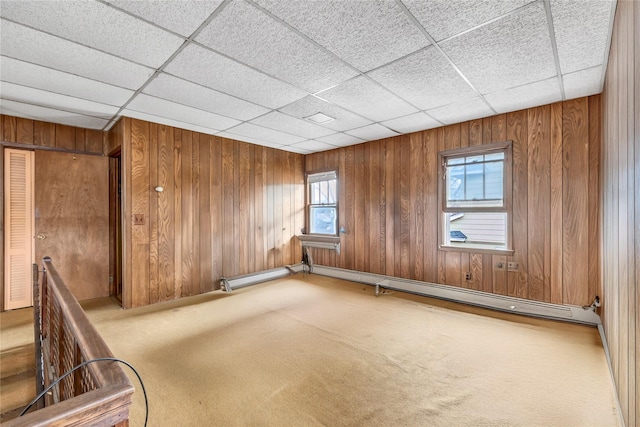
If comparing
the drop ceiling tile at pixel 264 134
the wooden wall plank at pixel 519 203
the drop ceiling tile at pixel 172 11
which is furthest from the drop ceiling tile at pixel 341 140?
the drop ceiling tile at pixel 172 11

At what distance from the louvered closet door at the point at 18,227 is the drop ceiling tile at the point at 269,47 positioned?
3.54 meters

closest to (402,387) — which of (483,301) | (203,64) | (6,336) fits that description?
(483,301)

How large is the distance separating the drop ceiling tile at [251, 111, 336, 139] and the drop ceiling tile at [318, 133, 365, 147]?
7.8 inches

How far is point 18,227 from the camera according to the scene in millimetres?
3752

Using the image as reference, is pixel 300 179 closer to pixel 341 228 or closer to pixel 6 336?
pixel 341 228

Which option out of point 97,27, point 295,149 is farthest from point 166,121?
point 295,149

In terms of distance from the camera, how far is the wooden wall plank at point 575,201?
3.19m

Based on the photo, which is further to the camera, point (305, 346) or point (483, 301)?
point (483, 301)

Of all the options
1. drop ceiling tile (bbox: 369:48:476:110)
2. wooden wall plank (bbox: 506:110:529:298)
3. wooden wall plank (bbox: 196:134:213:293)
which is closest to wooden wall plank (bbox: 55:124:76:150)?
wooden wall plank (bbox: 196:134:213:293)

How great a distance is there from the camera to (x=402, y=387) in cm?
213

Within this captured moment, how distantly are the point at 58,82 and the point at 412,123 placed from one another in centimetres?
410

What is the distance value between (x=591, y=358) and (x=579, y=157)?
6.94ft

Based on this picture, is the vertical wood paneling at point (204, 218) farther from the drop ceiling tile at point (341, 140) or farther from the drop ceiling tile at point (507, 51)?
the drop ceiling tile at point (507, 51)

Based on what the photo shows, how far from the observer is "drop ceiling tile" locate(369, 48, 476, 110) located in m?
2.44
